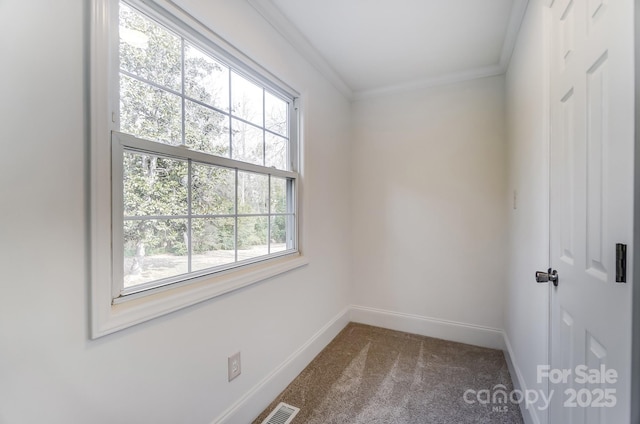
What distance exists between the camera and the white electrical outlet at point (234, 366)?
58.0 inches

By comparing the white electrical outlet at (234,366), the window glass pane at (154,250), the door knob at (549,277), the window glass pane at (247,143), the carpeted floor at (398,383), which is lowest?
the carpeted floor at (398,383)

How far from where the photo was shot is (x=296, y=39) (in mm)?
1968

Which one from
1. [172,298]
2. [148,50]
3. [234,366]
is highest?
[148,50]

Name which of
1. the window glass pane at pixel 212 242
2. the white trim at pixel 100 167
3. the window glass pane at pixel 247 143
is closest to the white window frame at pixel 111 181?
the white trim at pixel 100 167

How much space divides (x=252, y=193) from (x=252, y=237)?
269 millimetres

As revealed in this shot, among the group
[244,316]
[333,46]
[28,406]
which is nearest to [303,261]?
[244,316]

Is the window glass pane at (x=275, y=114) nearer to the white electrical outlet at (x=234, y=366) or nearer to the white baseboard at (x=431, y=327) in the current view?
the white electrical outlet at (x=234, y=366)

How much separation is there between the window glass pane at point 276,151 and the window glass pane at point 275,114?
0.18ft

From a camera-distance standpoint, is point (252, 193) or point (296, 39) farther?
point (296, 39)

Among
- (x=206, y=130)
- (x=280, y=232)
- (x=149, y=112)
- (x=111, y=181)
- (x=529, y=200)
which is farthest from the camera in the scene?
(x=280, y=232)

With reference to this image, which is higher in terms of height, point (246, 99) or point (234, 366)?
point (246, 99)

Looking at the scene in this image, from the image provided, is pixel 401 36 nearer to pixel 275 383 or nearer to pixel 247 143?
pixel 247 143

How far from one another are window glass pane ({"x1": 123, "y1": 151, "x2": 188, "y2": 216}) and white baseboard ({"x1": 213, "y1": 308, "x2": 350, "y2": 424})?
107 centimetres

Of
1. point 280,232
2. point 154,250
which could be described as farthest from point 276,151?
point 154,250
